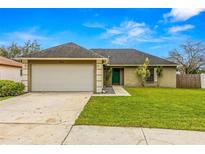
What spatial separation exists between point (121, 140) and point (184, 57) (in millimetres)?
32350

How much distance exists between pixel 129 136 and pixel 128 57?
21639 mm

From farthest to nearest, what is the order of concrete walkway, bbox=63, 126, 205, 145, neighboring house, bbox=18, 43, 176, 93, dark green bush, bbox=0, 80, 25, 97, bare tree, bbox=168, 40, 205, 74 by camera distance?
bare tree, bbox=168, 40, 205, 74
neighboring house, bbox=18, 43, 176, 93
dark green bush, bbox=0, 80, 25, 97
concrete walkway, bbox=63, 126, 205, 145

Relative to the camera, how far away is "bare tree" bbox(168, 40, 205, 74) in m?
34.3

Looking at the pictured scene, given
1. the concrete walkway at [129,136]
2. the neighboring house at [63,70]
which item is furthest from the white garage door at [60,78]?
the concrete walkway at [129,136]

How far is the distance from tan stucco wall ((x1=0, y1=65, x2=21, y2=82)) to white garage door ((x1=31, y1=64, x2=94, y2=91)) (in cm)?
592

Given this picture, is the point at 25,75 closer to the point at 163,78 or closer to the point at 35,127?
the point at 35,127

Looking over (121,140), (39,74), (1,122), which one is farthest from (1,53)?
(121,140)

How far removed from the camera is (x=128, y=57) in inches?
1050

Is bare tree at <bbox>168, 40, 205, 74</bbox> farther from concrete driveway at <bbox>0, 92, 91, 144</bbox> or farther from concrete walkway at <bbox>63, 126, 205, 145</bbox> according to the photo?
concrete walkway at <bbox>63, 126, 205, 145</bbox>

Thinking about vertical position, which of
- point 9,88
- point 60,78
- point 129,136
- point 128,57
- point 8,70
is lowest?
point 129,136

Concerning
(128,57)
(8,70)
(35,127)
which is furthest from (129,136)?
(128,57)

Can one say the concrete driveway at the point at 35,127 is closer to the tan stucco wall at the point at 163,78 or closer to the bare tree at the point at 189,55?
the tan stucco wall at the point at 163,78

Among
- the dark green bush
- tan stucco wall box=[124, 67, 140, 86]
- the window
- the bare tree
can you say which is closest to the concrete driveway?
the dark green bush
